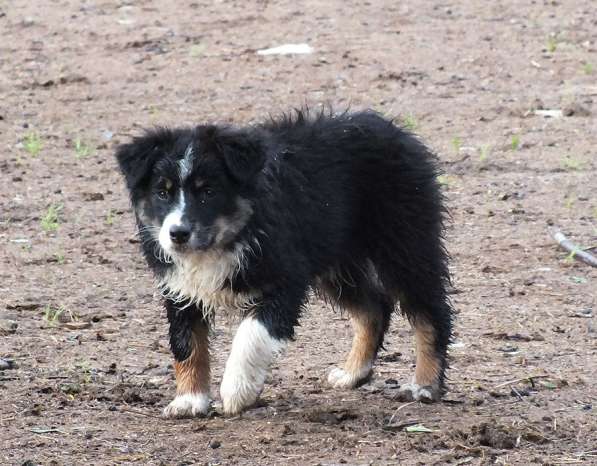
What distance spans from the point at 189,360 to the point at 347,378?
1.06 m

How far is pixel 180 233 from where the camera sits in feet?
20.9

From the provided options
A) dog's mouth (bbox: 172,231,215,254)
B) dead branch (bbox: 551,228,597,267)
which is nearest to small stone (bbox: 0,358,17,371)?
dog's mouth (bbox: 172,231,215,254)

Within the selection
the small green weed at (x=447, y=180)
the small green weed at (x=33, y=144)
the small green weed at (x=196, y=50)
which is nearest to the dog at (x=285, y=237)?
the small green weed at (x=447, y=180)

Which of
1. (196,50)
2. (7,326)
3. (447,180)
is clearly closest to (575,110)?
(447,180)

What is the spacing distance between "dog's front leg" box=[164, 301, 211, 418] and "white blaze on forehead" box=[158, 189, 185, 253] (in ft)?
1.78

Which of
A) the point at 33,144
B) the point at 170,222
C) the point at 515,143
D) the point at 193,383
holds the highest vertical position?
the point at 170,222

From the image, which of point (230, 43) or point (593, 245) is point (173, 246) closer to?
point (593, 245)

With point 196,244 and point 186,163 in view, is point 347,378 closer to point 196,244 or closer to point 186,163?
point 196,244

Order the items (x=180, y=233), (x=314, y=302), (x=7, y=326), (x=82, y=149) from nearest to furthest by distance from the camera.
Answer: (x=180, y=233), (x=7, y=326), (x=314, y=302), (x=82, y=149)

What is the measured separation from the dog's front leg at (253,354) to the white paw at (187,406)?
187 mm

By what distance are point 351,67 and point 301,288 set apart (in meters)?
8.00

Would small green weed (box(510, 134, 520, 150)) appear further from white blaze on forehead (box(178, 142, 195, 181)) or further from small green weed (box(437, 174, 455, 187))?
white blaze on forehead (box(178, 142, 195, 181))

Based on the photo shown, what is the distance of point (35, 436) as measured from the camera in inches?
251

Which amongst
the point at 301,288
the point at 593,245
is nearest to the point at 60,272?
the point at 301,288
